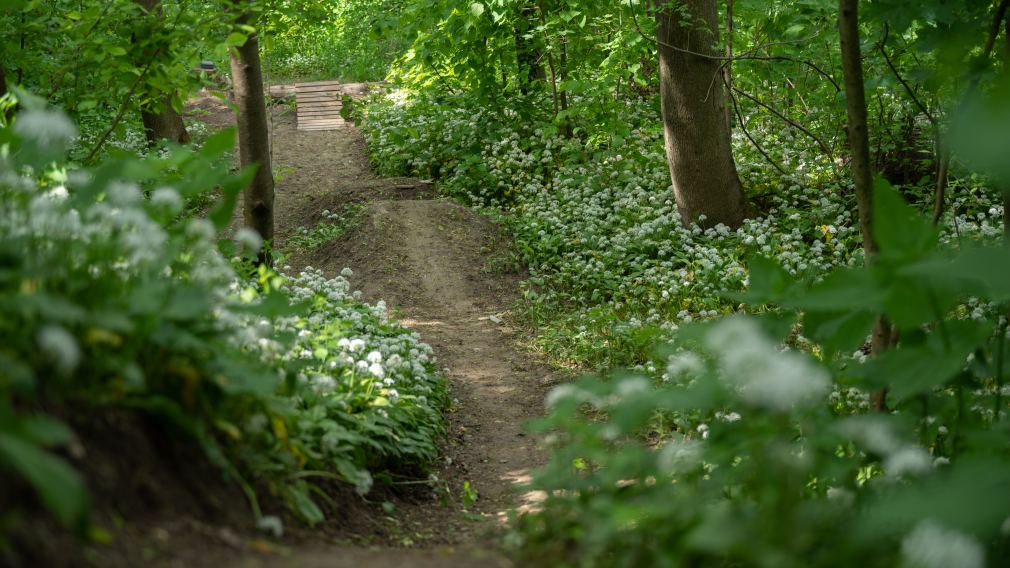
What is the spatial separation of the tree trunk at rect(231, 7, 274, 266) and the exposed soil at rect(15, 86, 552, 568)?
1.52 meters

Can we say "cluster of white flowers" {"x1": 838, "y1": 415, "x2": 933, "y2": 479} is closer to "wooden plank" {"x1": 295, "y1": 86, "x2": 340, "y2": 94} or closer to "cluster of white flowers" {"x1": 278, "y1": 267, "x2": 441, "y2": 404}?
"cluster of white flowers" {"x1": 278, "y1": 267, "x2": 441, "y2": 404}

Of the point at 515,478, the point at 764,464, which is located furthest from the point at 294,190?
the point at 764,464

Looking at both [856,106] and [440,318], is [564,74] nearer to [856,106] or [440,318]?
[440,318]

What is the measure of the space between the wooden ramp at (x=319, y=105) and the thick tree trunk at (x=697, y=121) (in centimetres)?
848

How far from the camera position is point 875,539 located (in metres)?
1.84

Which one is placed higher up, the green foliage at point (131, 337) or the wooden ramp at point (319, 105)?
the wooden ramp at point (319, 105)

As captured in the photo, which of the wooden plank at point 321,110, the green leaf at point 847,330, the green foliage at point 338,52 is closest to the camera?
the green leaf at point 847,330

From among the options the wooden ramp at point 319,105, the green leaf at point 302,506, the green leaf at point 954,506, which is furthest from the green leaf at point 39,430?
the wooden ramp at point 319,105

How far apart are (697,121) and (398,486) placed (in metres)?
5.53

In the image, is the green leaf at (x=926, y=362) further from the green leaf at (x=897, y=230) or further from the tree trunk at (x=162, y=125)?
the tree trunk at (x=162, y=125)

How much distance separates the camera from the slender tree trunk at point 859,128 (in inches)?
148

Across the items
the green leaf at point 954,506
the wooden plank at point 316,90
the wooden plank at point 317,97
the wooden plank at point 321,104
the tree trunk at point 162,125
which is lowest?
the green leaf at point 954,506

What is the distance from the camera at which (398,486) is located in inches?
163

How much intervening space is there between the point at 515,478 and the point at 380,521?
1248 mm
